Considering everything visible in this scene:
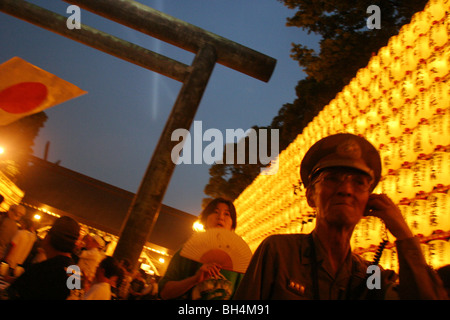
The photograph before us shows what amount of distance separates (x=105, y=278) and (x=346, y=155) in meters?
2.54

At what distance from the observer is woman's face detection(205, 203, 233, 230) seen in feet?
8.83

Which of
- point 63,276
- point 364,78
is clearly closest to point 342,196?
point 63,276

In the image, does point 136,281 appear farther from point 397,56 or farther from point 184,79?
point 397,56

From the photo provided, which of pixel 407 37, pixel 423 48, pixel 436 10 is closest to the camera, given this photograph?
pixel 436 10

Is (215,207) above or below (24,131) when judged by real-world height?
below

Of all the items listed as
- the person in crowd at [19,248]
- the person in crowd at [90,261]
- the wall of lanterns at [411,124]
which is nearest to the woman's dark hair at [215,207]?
the wall of lanterns at [411,124]

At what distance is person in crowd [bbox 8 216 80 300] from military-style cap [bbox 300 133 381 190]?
6.69ft

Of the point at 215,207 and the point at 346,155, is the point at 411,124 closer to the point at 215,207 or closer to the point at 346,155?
the point at 215,207

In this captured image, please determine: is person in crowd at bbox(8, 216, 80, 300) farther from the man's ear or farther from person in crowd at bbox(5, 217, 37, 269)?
person in crowd at bbox(5, 217, 37, 269)

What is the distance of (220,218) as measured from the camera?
2.70 meters

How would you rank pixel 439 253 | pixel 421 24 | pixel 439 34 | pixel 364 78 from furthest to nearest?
pixel 364 78 → pixel 421 24 → pixel 439 34 → pixel 439 253

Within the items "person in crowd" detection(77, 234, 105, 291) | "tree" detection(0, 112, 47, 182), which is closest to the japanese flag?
"person in crowd" detection(77, 234, 105, 291)

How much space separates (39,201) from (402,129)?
1487 cm

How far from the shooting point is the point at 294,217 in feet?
21.1
